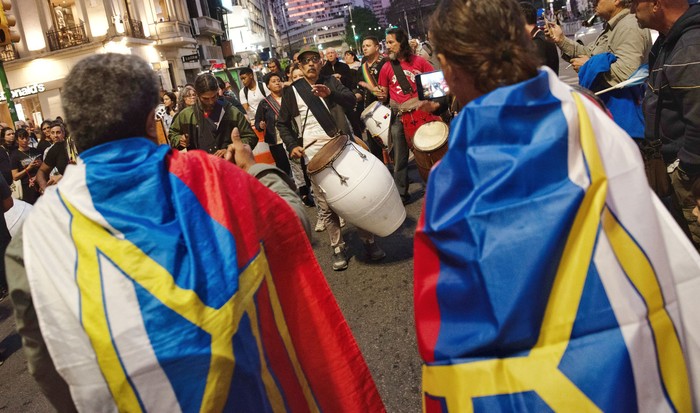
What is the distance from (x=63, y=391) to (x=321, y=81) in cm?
500

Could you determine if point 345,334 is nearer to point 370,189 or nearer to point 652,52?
point 652,52

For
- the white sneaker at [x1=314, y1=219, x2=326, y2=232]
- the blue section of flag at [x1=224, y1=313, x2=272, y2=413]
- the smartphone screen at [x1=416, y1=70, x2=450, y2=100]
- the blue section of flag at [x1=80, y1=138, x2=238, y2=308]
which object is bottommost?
the white sneaker at [x1=314, y1=219, x2=326, y2=232]

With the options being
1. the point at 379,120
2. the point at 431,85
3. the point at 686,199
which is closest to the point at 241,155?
the point at 686,199

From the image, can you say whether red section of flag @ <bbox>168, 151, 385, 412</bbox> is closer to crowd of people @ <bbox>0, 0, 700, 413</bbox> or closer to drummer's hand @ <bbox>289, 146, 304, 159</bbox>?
crowd of people @ <bbox>0, 0, 700, 413</bbox>

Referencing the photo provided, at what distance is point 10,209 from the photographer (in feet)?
21.1

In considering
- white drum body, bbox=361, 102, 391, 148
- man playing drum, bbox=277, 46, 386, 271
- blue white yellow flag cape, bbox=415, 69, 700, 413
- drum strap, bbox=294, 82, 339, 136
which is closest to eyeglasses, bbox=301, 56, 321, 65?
man playing drum, bbox=277, 46, 386, 271

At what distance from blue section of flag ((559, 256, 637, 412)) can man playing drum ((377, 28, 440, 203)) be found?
559 cm

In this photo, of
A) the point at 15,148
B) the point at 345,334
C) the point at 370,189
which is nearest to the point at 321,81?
the point at 370,189

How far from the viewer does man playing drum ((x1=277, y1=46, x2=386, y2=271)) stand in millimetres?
6082

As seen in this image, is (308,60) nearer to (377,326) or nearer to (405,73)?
(405,73)

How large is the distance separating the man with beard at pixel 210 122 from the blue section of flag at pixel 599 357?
15.0 feet

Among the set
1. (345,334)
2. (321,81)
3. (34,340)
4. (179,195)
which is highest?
(321,81)

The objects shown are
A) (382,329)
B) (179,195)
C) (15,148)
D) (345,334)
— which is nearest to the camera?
(179,195)

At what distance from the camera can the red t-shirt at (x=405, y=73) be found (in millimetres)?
7293
